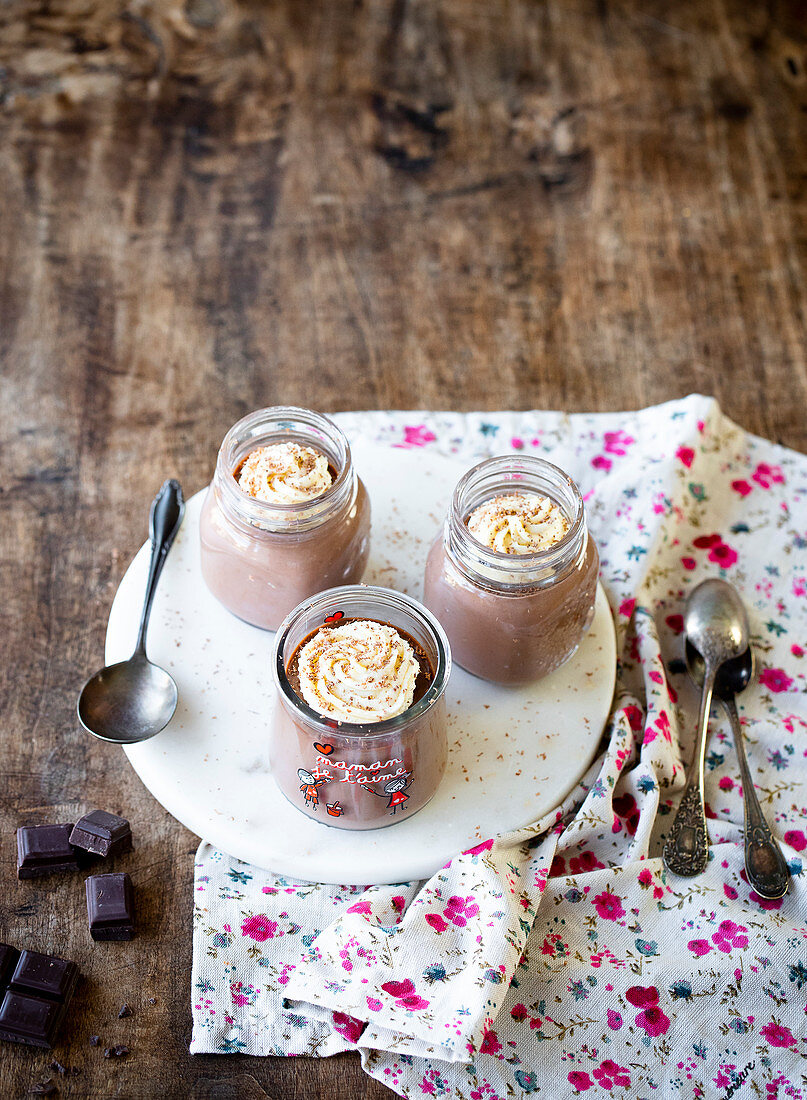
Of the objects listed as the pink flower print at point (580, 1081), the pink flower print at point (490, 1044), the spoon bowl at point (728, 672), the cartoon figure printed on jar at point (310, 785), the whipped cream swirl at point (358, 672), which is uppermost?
the whipped cream swirl at point (358, 672)

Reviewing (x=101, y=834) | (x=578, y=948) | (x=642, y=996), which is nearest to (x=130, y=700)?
(x=101, y=834)

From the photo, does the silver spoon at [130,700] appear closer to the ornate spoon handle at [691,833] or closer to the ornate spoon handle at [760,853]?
the ornate spoon handle at [691,833]

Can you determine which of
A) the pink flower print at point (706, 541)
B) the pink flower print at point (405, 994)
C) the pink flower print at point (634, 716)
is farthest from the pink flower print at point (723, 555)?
the pink flower print at point (405, 994)

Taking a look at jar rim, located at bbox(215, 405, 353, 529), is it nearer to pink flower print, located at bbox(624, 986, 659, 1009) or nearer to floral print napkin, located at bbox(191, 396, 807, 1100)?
floral print napkin, located at bbox(191, 396, 807, 1100)

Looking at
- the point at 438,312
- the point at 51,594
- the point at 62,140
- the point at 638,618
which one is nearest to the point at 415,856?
the point at 638,618

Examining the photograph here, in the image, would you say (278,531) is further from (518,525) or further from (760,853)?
(760,853)

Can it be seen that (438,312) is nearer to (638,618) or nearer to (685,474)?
(685,474)
